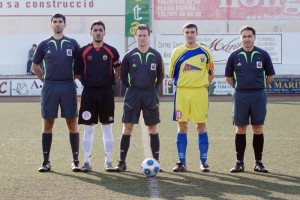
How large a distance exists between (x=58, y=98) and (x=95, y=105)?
0.46 m

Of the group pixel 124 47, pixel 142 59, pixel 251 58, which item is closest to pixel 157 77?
pixel 142 59

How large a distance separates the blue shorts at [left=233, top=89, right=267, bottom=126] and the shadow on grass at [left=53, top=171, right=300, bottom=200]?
690mm

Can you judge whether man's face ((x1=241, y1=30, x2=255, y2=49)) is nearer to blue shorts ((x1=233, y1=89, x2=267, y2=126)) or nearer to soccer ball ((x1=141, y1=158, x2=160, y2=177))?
blue shorts ((x1=233, y1=89, x2=267, y2=126))

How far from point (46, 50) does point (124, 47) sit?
21197 millimetres

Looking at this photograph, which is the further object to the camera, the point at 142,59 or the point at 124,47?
the point at 124,47

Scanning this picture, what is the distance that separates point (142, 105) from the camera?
337 inches

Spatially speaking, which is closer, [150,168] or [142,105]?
[150,168]

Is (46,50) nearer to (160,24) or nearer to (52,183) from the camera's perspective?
(52,183)

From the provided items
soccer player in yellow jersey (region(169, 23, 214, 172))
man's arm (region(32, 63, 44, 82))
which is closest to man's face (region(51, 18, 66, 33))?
man's arm (region(32, 63, 44, 82))

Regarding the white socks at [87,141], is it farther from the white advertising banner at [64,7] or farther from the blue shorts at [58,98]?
the white advertising banner at [64,7]

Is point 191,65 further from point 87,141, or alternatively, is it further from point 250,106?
point 87,141

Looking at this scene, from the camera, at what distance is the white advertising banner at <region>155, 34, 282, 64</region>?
97.1ft

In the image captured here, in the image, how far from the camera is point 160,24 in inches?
1183

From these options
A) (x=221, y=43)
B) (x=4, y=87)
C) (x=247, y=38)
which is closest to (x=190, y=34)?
(x=247, y=38)
